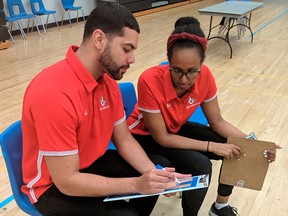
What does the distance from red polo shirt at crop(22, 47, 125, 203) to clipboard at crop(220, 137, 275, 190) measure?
0.61 m

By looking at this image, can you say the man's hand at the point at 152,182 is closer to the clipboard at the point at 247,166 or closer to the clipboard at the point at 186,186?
the clipboard at the point at 186,186

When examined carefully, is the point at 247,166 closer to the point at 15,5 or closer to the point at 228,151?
the point at 228,151

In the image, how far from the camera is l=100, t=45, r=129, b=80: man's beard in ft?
3.57

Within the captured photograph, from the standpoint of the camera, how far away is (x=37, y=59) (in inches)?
185

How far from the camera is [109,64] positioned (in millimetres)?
1109

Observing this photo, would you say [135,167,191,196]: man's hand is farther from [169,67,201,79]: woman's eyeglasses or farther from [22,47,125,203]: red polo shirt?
[169,67,201,79]: woman's eyeglasses

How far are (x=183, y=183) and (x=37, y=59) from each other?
407 cm

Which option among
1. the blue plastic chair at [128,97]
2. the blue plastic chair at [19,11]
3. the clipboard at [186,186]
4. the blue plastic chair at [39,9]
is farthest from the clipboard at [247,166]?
the blue plastic chair at [39,9]

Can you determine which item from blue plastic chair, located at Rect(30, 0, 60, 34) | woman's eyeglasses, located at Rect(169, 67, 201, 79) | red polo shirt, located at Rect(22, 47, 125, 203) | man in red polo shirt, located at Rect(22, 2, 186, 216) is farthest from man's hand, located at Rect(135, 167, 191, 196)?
blue plastic chair, located at Rect(30, 0, 60, 34)

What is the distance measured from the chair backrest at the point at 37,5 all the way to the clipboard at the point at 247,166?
5799 millimetres

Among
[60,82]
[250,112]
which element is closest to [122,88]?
[60,82]

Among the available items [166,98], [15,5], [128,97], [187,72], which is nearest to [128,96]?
[128,97]

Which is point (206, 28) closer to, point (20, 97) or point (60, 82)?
point (20, 97)

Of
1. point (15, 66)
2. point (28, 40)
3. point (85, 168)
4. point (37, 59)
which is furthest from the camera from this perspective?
point (28, 40)
